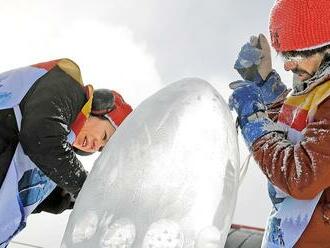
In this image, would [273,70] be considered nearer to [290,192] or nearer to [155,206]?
[290,192]

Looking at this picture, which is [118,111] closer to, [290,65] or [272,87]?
[272,87]

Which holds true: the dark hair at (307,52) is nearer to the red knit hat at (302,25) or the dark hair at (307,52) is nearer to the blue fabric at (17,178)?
the red knit hat at (302,25)

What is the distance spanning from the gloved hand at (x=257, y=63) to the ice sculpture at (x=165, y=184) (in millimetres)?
522

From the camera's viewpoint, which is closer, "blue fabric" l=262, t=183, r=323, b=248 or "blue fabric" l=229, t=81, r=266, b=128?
"blue fabric" l=262, t=183, r=323, b=248

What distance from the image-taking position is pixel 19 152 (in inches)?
82.4

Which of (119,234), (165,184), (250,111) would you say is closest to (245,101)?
(250,111)

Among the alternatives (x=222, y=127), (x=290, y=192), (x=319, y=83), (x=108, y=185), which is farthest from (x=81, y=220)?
(x=319, y=83)

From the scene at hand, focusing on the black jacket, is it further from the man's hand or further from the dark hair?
the dark hair

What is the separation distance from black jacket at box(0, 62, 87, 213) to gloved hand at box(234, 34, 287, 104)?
0.68 m

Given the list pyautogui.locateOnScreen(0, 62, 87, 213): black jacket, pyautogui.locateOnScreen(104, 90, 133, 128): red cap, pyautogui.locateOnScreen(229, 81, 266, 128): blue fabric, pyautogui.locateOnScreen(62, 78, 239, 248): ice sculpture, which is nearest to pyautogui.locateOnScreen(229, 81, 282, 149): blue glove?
pyautogui.locateOnScreen(229, 81, 266, 128): blue fabric

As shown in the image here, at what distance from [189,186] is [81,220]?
247 mm

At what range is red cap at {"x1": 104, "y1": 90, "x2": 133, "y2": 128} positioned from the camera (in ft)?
7.88

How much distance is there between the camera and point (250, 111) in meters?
1.61

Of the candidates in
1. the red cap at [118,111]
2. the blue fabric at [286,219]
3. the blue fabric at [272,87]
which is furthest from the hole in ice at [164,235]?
the red cap at [118,111]
